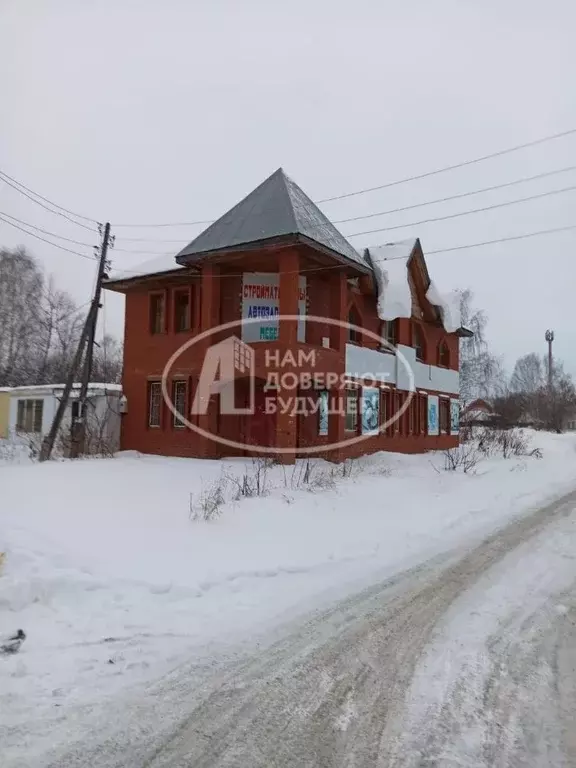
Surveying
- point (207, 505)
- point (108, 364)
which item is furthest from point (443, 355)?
point (108, 364)

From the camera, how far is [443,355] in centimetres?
2692

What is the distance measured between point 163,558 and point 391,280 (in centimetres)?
1540

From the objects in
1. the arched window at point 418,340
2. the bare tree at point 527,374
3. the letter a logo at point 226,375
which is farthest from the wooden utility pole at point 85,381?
the bare tree at point 527,374

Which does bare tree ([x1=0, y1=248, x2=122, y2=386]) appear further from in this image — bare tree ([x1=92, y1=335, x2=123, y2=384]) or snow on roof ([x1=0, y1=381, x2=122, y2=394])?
snow on roof ([x1=0, y1=381, x2=122, y2=394])

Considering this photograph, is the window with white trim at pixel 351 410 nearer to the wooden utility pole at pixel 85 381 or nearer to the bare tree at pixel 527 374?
the wooden utility pole at pixel 85 381

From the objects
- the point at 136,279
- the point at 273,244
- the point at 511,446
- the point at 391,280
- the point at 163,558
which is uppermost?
the point at 391,280

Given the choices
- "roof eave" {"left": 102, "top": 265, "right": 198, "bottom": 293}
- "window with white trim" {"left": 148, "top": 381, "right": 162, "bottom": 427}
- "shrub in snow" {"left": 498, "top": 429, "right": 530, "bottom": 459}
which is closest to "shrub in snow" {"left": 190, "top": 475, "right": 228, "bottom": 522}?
"window with white trim" {"left": 148, "top": 381, "right": 162, "bottom": 427}

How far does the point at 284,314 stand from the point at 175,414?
17.1 feet

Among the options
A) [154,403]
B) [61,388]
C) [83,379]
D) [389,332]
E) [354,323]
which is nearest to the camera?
[83,379]

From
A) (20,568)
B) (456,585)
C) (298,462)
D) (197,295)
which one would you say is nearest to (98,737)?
(20,568)

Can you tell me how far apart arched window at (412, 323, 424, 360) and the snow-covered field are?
40.0ft

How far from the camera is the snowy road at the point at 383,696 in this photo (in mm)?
2969

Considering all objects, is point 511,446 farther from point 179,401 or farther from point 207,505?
point 207,505

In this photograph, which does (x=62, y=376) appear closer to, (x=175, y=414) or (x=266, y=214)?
(x=175, y=414)
